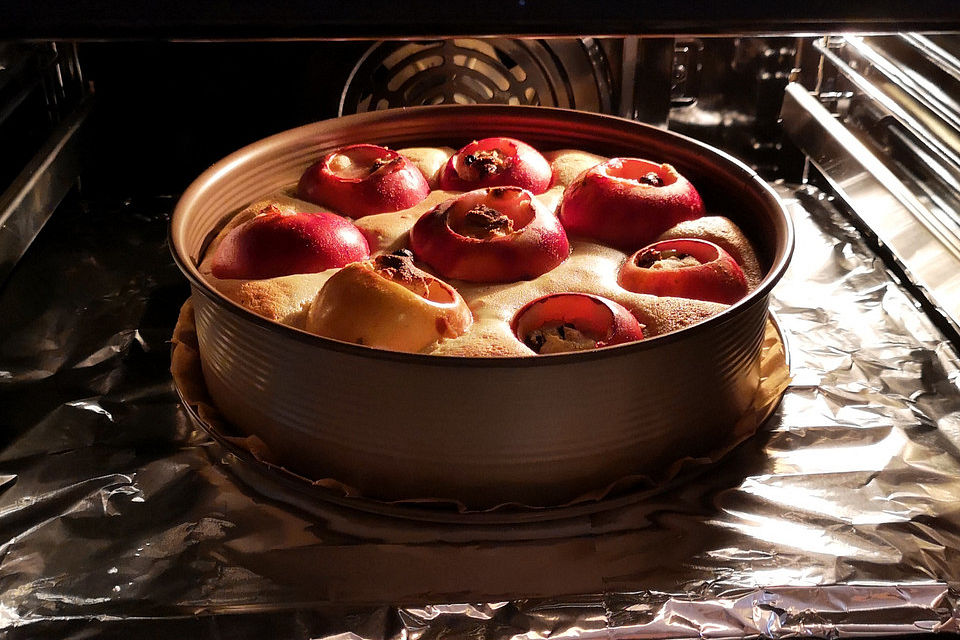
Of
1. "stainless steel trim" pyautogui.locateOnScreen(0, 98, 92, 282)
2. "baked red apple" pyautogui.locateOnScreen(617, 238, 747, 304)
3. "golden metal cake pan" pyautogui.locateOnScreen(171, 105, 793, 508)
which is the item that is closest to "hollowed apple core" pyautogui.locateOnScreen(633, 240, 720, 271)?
"baked red apple" pyautogui.locateOnScreen(617, 238, 747, 304)

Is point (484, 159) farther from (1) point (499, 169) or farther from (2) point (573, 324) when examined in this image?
(2) point (573, 324)

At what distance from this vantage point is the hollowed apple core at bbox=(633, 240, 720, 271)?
4.61ft

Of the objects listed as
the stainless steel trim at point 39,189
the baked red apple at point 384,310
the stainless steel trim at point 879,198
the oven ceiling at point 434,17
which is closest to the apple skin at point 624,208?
the baked red apple at point 384,310

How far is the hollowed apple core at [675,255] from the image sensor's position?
1405 millimetres

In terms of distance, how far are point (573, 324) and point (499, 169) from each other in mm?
440

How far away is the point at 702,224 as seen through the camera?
151 centimetres

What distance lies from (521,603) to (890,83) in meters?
1.36

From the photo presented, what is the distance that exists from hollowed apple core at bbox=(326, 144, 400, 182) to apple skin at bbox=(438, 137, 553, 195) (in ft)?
0.33

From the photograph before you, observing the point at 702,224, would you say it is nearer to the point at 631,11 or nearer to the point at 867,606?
the point at 867,606

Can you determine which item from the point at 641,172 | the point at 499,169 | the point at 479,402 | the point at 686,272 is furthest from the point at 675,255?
the point at 479,402

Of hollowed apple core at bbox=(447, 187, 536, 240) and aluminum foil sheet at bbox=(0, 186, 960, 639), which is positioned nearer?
aluminum foil sheet at bbox=(0, 186, 960, 639)

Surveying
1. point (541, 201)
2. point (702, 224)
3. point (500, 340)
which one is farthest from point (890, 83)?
point (500, 340)

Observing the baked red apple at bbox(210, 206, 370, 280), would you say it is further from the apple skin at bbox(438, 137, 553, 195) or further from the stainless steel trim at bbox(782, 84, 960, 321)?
the stainless steel trim at bbox(782, 84, 960, 321)

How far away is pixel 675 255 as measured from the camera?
1439mm
